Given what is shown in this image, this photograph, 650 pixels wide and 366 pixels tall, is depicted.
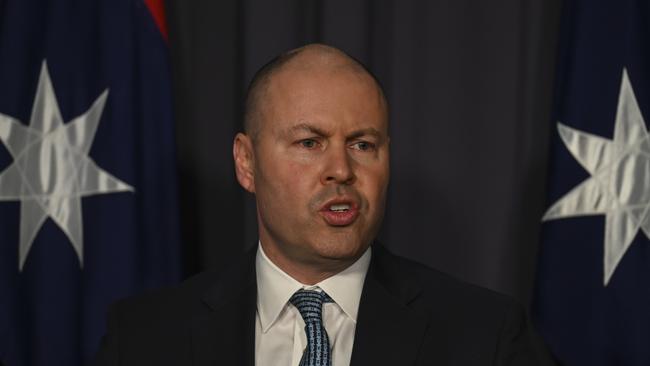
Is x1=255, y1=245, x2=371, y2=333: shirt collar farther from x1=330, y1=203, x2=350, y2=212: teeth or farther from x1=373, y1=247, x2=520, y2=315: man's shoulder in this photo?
x1=330, y1=203, x2=350, y2=212: teeth

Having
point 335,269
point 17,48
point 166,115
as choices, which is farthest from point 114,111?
point 335,269

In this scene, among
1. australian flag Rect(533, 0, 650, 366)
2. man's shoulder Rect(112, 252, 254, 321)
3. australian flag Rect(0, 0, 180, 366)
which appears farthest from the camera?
australian flag Rect(0, 0, 180, 366)

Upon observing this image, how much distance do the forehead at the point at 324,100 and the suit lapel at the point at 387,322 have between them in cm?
34

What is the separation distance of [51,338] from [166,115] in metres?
0.72

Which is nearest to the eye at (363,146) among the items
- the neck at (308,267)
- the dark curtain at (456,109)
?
the neck at (308,267)

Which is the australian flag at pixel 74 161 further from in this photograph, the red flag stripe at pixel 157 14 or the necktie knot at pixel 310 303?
the necktie knot at pixel 310 303

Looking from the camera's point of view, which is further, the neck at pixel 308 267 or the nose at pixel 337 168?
the neck at pixel 308 267

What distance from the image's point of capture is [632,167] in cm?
236

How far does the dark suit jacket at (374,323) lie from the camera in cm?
183

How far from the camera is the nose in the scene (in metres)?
1.81

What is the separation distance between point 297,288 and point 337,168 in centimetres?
30

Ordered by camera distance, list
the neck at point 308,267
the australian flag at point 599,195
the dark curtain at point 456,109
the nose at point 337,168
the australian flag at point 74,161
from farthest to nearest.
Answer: the dark curtain at point 456,109 → the australian flag at point 74,161 → the australian flag at point 599,195 → the neck at point 308,267 → the nose at point 337,168

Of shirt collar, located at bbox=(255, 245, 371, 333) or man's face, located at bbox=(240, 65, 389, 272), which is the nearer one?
man's face, located at bbox=(240, 65, 389, 272)

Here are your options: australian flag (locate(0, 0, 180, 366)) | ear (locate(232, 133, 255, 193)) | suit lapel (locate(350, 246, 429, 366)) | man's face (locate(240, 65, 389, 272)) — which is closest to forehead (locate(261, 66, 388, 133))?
man's face (locate(240, 65, 389, 272))
